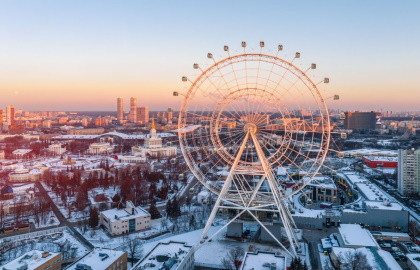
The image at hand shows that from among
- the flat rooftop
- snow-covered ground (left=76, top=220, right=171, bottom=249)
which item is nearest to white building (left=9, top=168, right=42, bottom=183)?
snow-covered ground (left=76, top=220, right=171, bottom=249)

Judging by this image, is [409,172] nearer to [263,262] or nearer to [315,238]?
[315,238]

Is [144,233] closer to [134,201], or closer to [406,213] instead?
[134,201]

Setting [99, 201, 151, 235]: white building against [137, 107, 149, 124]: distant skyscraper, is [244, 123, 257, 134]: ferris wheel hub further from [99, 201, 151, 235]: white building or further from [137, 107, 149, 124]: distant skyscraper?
[137, 107, 149, 124]: distant skyscraper

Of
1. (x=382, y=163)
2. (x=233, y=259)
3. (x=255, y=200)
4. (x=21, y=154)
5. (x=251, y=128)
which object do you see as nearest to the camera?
(x=251, y=128)

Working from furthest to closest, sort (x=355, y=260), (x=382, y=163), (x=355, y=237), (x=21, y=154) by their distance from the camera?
(x=21, y=154), (x=382, y=163), (x=355, y=237), (x=355, y=260)

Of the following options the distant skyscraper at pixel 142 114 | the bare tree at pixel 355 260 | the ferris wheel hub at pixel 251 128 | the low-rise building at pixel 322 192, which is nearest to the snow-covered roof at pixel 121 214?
the ferris wheel hub at pixel 251 128

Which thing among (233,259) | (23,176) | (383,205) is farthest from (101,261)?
(23,176)
